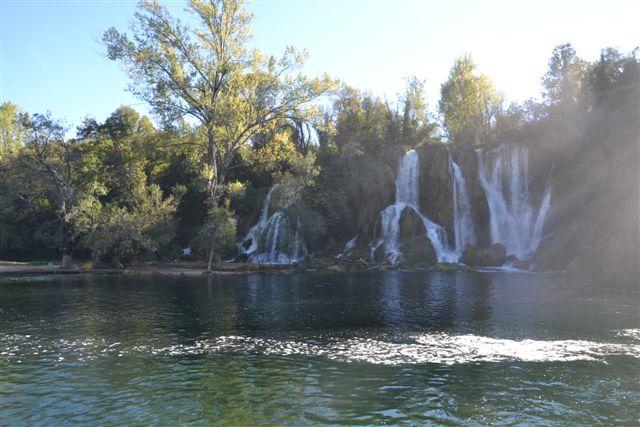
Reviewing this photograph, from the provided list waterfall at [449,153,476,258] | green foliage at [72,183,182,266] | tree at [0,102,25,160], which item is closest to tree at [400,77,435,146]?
waterfall at [449,153,476,258]

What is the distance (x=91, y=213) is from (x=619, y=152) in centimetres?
5030

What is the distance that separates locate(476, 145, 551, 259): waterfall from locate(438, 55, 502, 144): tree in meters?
28.5

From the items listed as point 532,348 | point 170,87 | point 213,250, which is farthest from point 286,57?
point 532,348

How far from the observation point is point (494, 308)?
74.4 feet

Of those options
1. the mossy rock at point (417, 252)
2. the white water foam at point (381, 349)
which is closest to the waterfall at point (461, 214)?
the mossy rock at point (417, 252)

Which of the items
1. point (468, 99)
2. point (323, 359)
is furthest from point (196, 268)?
point (468, 99)

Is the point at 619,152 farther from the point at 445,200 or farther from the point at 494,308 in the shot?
the point at 494,308

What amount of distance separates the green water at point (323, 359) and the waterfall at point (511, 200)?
21.8 metres

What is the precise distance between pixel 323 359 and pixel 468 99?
7872 centimetres

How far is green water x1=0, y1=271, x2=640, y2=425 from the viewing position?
394 inches

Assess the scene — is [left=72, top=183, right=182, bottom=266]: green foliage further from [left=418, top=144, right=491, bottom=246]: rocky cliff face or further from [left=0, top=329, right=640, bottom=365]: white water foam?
[left=418, top=144, right=491, bottom=246]: rocky cliff face

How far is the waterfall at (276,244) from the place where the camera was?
178ft

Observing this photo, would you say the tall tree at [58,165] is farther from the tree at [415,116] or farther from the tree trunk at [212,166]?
the tree at [415,116]

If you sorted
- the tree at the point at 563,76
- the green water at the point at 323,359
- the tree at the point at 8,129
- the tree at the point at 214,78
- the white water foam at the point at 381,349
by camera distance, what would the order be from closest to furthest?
1. the green water at the point at 323,359
2. the white water foam at the point at 381,349
3. the tree at the point at 214,78
4. the tree at the point at 563,76
5. the tree at the point at 8,129
